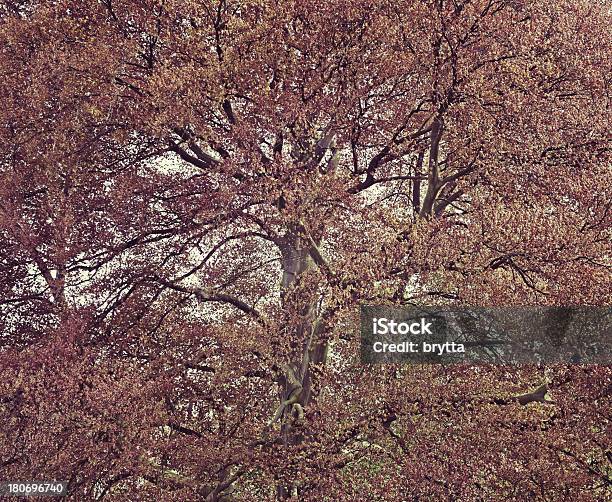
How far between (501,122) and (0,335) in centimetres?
906

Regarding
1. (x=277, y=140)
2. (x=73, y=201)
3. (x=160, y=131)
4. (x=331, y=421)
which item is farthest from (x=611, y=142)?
(x=73, y=201)

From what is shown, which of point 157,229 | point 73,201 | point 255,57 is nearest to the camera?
point 255,57

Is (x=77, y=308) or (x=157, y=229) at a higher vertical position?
(x=157, y=229)

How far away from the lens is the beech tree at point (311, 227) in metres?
12.0

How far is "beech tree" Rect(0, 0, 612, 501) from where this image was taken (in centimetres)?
1199

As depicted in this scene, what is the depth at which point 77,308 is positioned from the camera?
13.8 metres

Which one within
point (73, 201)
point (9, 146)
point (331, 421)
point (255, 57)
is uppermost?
point (255, 57)

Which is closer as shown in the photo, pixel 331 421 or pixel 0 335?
pixel 331 421

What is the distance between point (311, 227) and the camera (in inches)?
506

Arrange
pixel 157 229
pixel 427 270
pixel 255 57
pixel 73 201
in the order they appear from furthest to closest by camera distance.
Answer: pixel 157 229 < pixel 73 201 < pixel 255 57 < pixel 427 270

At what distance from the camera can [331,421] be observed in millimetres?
12539

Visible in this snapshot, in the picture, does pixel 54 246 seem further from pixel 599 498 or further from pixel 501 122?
pixel 599 498

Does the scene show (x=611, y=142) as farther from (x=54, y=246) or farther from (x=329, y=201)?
(x=54, y=246)

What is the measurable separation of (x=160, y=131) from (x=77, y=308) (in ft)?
11.4
